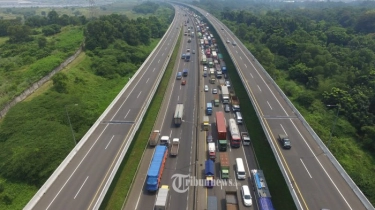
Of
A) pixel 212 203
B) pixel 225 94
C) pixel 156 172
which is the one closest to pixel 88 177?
pixel 156 172

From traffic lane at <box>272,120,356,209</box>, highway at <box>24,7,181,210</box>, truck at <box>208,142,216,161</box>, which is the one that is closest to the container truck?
truck at <box>208,142,216,161</box>

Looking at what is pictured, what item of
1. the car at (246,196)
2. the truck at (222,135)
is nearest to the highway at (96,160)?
the truck at (222,135)

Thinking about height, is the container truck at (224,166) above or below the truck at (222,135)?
below

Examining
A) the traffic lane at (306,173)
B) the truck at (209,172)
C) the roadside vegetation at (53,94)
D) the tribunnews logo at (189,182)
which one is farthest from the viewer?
the roadside vegetation at (53,94)

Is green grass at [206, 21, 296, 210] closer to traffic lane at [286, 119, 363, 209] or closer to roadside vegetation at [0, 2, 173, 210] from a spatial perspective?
traffic lane at [286, 119, 363, 209]

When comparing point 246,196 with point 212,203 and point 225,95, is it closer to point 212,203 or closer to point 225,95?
point 212,203

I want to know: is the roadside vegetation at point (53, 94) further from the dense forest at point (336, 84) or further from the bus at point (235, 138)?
the dense forest at point (336, 84)
